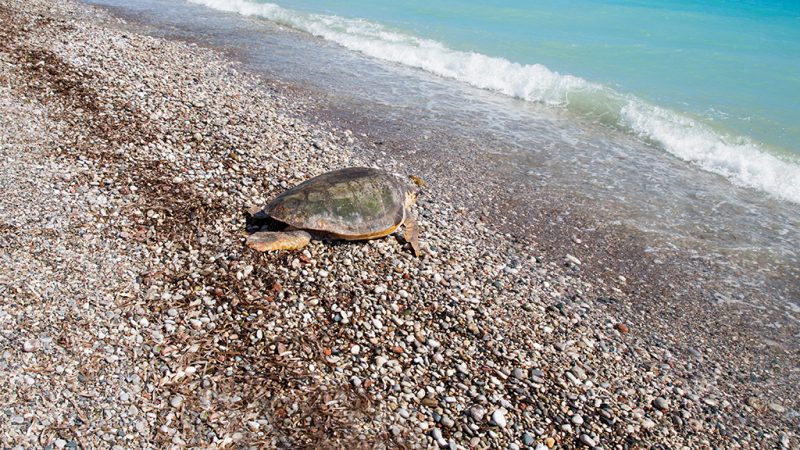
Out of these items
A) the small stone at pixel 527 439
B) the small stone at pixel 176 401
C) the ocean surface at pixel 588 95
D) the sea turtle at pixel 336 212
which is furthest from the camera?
the ocean surface at pixel 588 95

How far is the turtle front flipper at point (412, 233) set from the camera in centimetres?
839

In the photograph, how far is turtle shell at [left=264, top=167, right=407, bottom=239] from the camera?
788 centimetres

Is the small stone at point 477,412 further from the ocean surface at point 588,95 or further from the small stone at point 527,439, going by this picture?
the ocean surface at point 588,95

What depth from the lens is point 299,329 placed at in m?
6.54

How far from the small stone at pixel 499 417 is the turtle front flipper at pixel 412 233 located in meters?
3.04

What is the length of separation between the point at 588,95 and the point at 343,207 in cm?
1473

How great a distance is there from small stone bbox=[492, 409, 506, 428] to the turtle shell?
3.31m

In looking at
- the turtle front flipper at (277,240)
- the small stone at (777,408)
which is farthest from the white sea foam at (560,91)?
the turtle front flipper at (277,240)

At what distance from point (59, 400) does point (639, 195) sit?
11.9m

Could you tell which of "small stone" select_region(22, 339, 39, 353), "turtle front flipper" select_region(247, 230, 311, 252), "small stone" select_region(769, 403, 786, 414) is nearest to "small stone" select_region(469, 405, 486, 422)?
"turtle front flipper" select_region(247, 230, 311, 252)

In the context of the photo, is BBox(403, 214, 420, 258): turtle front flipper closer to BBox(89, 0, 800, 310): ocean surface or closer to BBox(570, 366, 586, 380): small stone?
BBox(570, 366, 586, 380): small stone

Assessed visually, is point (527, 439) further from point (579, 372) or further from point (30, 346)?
point (30, 346)

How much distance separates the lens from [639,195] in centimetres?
1254

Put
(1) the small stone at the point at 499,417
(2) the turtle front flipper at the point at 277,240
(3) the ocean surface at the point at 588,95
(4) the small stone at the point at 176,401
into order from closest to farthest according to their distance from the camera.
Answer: (4) the small stone at the point at 176,401, (1) the small stone at the point at 499,417, (2) the turtle front flipper at the point at 277,240, (3) the ocean surface at the point at 588,95
